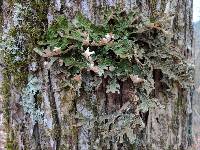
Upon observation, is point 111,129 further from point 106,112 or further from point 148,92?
point 148,92

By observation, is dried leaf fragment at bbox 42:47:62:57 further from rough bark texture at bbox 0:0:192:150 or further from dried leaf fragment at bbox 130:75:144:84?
dried leaf fragment at bbox 130:75:144:84

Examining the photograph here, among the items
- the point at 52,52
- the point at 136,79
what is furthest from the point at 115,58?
the point at 52,52

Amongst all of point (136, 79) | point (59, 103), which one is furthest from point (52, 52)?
point (136, 79)

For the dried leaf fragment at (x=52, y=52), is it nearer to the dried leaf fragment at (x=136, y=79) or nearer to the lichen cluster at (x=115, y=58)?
the lichen cluster at (x=115, y=58)

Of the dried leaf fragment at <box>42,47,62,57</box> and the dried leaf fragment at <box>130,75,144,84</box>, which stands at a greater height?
the dried leaf fragment at <box>42,47,62,57</box>

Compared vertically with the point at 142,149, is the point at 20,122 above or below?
above

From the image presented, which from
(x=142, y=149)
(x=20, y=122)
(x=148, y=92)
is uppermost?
(x=148, y=92)

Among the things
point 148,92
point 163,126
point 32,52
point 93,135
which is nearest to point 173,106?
point 163,126

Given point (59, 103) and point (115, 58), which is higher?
point (115, 58)

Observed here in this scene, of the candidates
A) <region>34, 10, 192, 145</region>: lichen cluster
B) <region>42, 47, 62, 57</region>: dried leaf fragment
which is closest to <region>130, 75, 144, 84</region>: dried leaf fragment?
<region>34, 10, 192, 145</region>: lichen cluster

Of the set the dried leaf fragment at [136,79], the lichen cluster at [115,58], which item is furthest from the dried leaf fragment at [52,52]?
the dried leaf fragment at [136,79]

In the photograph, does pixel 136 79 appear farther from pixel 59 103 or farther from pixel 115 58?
pixel 59 103
